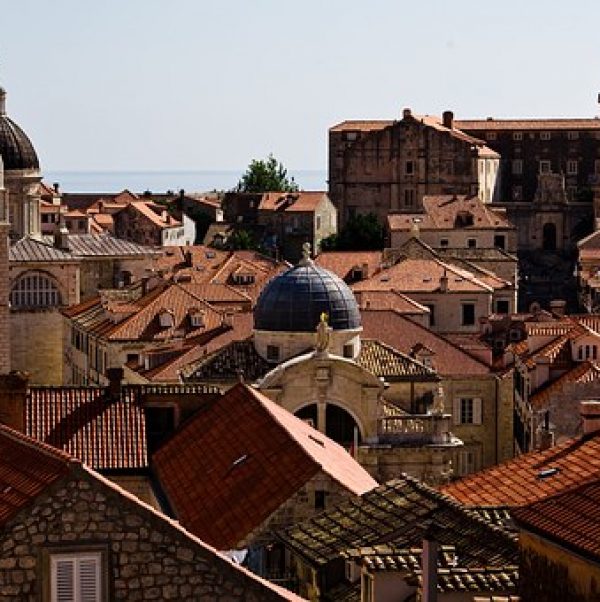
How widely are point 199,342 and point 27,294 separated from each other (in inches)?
972

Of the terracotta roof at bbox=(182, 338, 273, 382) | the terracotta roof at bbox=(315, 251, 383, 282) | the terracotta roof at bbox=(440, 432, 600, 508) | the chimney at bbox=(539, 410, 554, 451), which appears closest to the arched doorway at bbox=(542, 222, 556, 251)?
the terracotta roof at bbox=(315, 251, 383, 282)

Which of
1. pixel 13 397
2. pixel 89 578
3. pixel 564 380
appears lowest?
pixel 564 380

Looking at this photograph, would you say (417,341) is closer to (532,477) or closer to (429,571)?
(532,477)

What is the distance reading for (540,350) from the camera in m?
63.0

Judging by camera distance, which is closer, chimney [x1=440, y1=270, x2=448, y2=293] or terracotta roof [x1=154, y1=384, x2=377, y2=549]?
terracotta roof [x1=154, y1=384, x2=377, y2=549]

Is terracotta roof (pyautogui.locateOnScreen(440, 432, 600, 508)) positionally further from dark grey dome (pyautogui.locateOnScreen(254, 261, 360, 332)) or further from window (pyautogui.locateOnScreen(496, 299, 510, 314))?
window (pyautogui.locateOnScreen(496, 299, 510, 314))

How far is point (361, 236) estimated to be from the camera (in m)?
120

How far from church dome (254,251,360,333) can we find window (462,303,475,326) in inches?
1314

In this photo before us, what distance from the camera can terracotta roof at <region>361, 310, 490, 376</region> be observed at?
201 feet

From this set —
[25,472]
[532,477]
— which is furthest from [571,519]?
[532,477]

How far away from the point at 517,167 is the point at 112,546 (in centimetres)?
12956

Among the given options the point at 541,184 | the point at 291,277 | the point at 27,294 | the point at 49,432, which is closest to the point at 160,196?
the point at 541,184

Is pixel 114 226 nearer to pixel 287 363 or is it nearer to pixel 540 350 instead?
pixel 540 350

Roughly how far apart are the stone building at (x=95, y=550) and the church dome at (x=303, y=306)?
3277 centimetres
